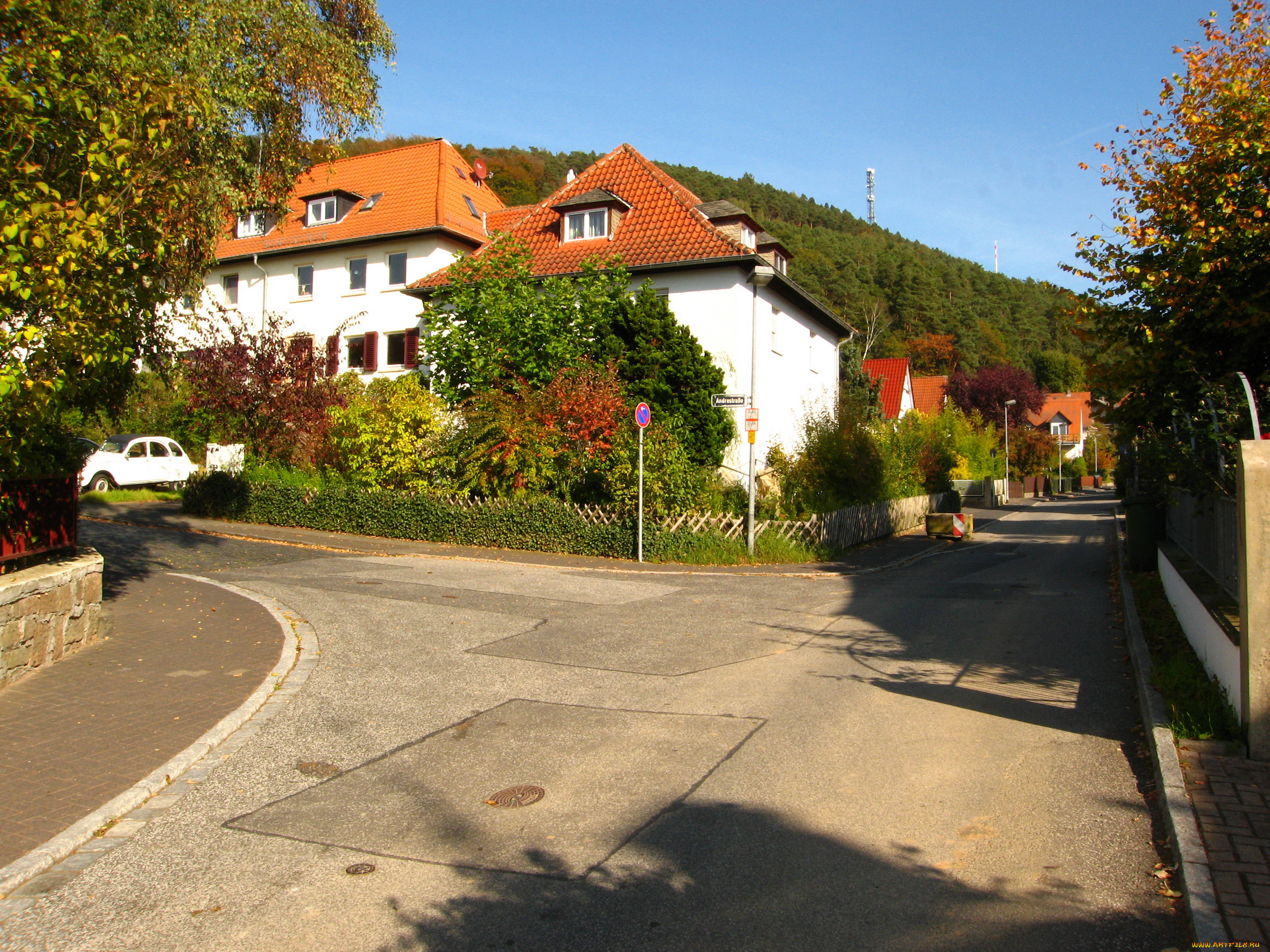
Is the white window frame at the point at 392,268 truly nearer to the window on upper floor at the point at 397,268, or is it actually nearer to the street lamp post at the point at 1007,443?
the window on upper floor at the point at 397,268

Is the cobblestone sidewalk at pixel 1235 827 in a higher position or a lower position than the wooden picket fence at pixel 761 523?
lower

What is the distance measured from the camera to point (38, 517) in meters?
8.73

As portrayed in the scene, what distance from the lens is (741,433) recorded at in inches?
1016

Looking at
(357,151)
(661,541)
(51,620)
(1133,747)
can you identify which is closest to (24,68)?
(51,620)

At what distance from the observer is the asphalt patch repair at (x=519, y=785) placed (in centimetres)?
470

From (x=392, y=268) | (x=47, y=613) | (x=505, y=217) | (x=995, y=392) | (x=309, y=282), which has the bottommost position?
(x=47, y=613)

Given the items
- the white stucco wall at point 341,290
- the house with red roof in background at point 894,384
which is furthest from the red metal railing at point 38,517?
the house with red roof in background at point 894,384

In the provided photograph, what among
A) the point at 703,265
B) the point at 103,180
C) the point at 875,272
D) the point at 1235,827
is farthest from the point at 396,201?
the point at 875,272

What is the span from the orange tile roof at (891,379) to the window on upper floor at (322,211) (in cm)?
2995

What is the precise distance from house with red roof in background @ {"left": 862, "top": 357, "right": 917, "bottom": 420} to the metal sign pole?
3486 cm

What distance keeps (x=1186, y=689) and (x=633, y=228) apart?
2315cm

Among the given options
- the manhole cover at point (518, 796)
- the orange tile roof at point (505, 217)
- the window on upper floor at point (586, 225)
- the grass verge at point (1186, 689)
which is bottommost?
the manhole cover at point (518, 796)

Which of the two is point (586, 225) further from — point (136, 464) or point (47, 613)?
point (47, 613)

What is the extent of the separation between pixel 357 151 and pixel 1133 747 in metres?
45.9
